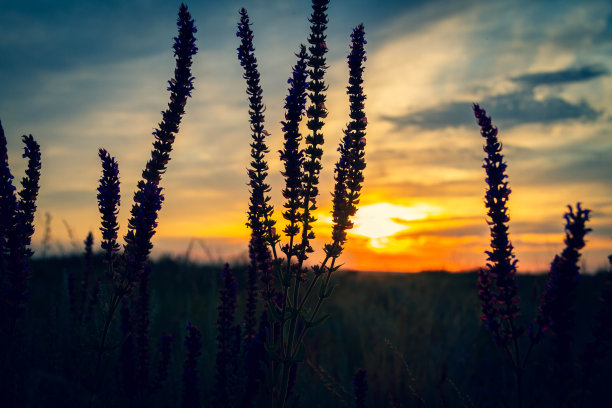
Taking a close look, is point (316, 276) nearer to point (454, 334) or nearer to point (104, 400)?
point (104, 400)

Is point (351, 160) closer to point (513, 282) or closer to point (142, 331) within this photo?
point (513, 282)

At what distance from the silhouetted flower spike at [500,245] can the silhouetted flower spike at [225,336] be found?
191 cm

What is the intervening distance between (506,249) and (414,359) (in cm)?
305

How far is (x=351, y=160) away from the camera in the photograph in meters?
2.78

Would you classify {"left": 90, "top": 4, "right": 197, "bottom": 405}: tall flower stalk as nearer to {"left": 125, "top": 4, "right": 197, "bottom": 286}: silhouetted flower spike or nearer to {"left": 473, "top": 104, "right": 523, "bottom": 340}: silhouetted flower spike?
{"left": 125, "top": 4, "right": 197, "bottom": 286}: silhouetted flower spike

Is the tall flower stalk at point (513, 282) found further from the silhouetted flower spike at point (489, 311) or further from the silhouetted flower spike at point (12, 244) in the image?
the silhouetted flower spike at point (12, 244)

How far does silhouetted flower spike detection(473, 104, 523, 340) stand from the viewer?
2.78 m

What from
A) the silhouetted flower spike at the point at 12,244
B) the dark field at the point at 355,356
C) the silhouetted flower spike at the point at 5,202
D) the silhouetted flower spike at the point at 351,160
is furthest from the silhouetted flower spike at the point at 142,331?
the silhouetted flower spike at the point at 351,160

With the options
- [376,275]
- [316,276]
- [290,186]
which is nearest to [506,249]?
[316,276]

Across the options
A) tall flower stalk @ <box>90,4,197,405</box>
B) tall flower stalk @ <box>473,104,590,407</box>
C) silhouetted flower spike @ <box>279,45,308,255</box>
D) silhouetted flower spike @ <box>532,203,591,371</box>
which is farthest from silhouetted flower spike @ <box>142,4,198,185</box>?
silhouetted flower spike @ <box>532,203,591,371</box>

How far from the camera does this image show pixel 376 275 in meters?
16.1

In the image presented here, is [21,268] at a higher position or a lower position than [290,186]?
lower

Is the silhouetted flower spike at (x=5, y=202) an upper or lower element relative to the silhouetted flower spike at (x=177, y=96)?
lower

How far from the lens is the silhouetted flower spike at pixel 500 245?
278 cm
